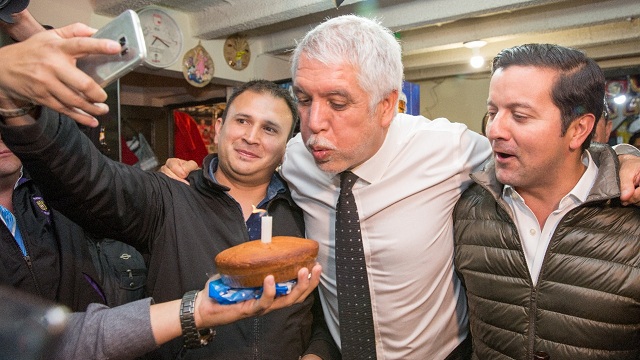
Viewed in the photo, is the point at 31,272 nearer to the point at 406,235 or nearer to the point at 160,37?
the point at 406,235

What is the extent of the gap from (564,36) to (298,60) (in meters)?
6.33

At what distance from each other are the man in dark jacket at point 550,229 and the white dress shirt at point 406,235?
133 mm

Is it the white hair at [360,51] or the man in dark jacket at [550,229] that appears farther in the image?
the white hair at [360,51]

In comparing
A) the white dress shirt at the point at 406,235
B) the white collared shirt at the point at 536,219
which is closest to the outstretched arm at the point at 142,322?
the white dress shirt at the point at 406,235

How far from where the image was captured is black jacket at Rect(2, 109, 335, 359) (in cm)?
143

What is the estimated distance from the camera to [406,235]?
1.84 metres

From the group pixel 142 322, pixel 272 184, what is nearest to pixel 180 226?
pixel 272 184

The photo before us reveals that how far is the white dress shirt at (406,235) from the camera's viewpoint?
1848 mm

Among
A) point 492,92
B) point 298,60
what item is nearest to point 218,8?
point 298,60

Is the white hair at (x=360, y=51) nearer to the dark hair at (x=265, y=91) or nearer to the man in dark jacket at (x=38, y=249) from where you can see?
the dark hair at (x=265, y=91)

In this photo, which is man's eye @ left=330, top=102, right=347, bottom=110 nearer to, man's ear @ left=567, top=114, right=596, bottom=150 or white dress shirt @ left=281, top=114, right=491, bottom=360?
white dress shirt @ left=281, top=114, right=491, bottom=360

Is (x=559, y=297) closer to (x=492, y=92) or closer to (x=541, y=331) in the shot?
(x=541, y=331)

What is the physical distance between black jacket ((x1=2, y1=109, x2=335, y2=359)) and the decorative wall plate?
171 inches

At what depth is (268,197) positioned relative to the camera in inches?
78.7
